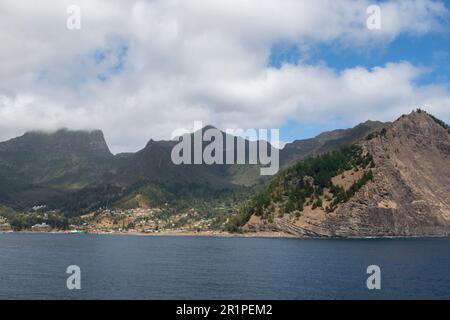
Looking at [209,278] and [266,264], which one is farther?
[266,264]

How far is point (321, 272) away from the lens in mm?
132000

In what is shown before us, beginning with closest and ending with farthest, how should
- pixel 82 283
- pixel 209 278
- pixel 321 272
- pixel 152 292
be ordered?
pixel 152 292
pixel 82 283
pixel 209 278
pixel 321 272

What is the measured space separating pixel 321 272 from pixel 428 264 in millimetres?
42785

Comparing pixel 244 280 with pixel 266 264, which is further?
pixel 266 264

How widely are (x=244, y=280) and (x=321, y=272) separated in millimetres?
27021
